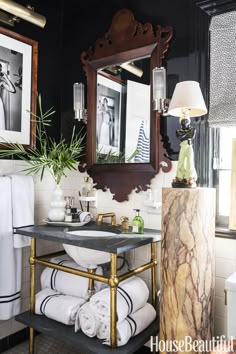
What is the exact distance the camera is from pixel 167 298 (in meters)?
1.53

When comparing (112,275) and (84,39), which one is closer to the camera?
(112,275)

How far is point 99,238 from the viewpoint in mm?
1748

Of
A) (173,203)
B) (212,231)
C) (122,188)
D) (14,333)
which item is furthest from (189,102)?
(14,333)

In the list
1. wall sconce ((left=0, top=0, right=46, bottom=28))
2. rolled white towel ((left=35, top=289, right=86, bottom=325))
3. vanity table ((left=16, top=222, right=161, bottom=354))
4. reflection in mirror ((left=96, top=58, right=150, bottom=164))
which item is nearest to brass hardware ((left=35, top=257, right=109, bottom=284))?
vanity table ((left=16, top=222, right=161, bottom=354))

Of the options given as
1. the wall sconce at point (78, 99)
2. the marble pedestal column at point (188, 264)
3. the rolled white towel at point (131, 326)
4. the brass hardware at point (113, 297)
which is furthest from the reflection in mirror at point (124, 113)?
the rolled white towel at point (131, 326)

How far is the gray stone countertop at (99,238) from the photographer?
157 centimetres

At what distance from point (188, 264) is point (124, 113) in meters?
1.14

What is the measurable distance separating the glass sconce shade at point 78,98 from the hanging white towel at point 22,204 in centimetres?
60

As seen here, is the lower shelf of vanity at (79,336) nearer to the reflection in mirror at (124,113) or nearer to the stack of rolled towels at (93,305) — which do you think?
the stack of rolled towels at (93,305)

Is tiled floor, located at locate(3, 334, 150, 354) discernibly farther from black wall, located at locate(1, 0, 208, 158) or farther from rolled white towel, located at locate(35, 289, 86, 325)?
black wall, located at locate(1, 0, 208, 158)

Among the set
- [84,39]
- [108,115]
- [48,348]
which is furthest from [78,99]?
[48,348]

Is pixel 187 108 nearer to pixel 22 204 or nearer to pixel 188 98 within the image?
pixel 188 98

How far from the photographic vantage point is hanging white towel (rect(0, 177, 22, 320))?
6.53ft

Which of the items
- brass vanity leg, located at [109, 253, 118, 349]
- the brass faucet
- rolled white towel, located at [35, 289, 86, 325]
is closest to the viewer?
brass vanity leg, located at [109, 253, 118, 349]
